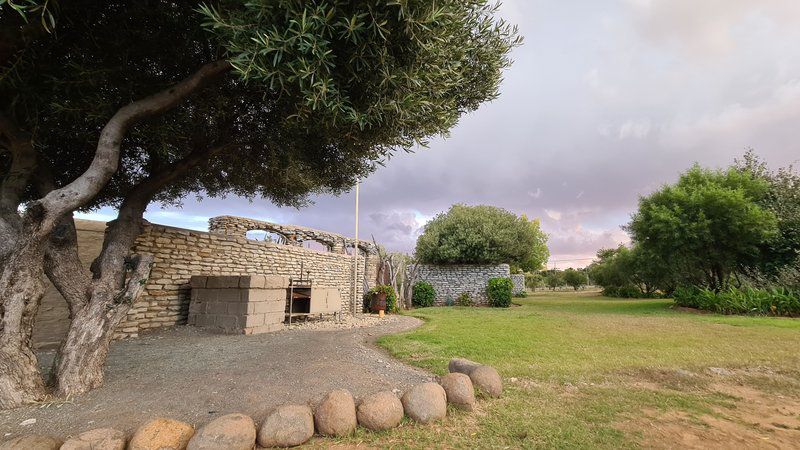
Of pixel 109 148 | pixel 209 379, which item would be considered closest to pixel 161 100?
pixel 109 148

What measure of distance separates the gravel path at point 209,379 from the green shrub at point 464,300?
1540 cm

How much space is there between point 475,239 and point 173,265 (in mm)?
17653

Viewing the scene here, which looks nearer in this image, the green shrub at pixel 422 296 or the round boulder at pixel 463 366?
the round boulder at pixel 463 366

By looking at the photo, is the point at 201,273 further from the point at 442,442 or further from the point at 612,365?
the point at 612,365

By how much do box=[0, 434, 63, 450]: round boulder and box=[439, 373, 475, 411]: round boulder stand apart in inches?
147

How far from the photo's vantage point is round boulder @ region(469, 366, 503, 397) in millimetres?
4685

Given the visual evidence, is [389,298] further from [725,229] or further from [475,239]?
[725,229]

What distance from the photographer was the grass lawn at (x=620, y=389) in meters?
3.62

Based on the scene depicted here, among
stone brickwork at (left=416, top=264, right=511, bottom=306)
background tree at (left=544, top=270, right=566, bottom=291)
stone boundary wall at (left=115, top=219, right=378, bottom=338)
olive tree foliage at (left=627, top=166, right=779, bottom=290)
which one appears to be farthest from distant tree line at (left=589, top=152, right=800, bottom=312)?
background tree at (left=544, top=270, right=566, bottom=291)

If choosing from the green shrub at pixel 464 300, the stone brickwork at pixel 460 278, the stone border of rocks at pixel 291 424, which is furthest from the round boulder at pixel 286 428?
the stone brickwork at pixel 460 278

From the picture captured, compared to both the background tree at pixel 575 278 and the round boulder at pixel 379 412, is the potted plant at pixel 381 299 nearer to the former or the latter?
the round boulder at pixel 379 412

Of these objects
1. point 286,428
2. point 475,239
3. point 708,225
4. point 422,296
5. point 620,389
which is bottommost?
point 620,389

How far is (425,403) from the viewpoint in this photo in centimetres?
402

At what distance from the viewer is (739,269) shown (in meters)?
18.0
